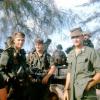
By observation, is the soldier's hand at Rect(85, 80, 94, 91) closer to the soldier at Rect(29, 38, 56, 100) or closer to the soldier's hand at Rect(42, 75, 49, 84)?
the soldier's hand at Rect(42, 75, 49, 84)

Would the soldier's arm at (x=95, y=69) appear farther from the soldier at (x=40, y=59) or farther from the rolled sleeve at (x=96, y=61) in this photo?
the soldier at (x=40, y=59)

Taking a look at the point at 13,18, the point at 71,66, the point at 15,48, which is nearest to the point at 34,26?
the point at 13,18

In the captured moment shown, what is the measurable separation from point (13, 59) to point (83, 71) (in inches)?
62.7

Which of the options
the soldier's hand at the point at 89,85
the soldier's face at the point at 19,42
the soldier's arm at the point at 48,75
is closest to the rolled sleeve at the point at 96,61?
the soldier's hand at the point at 89,85

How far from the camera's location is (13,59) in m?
7.09

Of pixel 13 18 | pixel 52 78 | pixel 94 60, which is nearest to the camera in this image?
pixel 94 60

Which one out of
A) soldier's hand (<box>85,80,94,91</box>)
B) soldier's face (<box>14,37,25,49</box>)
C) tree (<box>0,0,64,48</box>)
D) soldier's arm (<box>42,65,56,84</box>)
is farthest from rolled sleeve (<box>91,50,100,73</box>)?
tree (<box>0,0,64,48</box>)

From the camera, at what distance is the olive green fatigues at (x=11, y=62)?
6.91m

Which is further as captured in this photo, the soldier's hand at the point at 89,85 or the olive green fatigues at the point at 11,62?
the olive green fatigues at the point at 11,62

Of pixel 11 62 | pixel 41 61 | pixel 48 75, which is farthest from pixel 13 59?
pixel 41 61

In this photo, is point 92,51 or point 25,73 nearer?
point 92,51

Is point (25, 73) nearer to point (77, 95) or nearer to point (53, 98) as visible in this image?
point (53, 98)

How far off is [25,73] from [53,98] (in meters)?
0.63

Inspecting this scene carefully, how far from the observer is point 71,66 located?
237 inches
